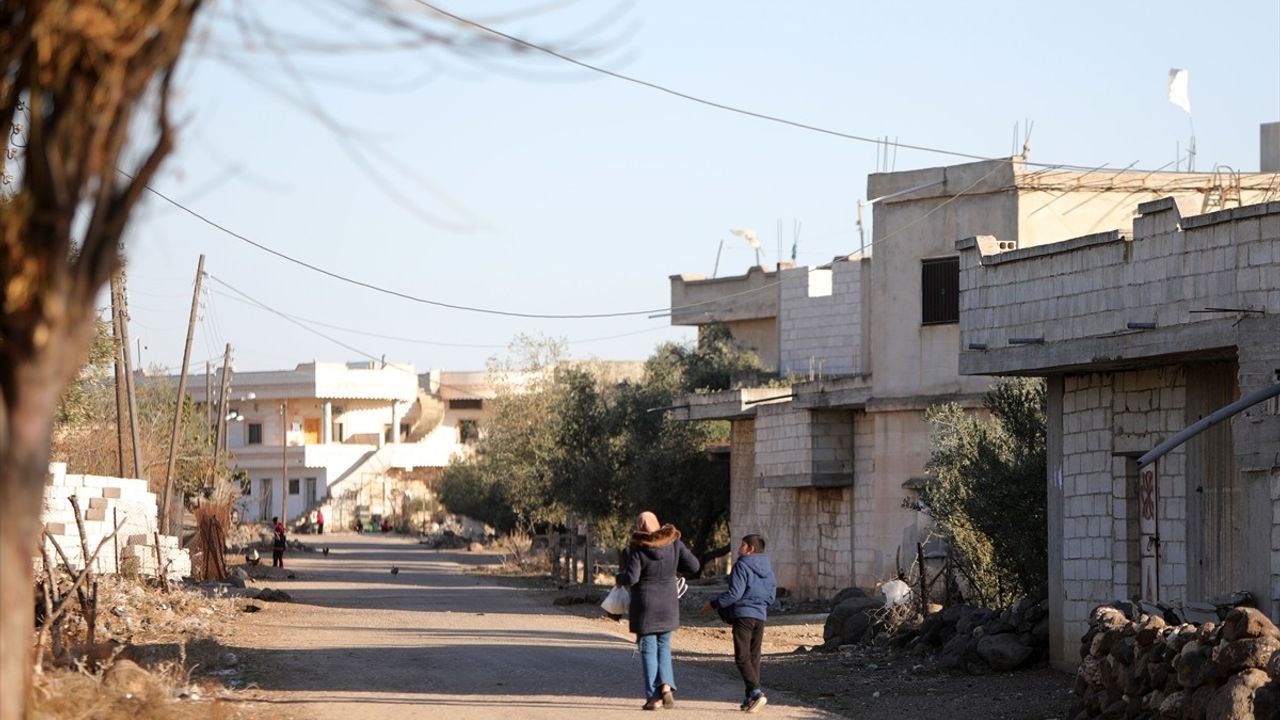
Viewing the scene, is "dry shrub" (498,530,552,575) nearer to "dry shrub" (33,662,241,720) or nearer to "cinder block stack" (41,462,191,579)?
"cinder block stack" (41,462,191,579)

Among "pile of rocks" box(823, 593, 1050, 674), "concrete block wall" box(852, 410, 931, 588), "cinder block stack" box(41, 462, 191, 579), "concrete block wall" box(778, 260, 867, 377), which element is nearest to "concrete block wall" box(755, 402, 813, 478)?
"concrete block wall" box(852, 410, 931, 588)

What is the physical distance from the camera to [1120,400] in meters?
17.0

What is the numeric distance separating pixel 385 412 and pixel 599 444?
64277 mm

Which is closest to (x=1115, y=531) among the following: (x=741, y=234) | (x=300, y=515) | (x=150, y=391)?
(x=741, y=234)

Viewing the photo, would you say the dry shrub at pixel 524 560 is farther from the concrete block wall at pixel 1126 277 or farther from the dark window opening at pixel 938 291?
the concrete block wall at pixel 1126 277

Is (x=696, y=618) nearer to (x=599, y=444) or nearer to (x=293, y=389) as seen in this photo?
(x=599, y=444)

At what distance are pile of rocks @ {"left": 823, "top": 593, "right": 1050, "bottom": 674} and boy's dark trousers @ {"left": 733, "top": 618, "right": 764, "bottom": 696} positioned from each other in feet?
16.0

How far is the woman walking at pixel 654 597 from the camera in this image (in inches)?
542

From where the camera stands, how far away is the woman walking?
13.8m

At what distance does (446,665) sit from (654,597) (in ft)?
13.9

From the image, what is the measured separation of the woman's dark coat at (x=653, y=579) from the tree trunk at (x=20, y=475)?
28.9ft

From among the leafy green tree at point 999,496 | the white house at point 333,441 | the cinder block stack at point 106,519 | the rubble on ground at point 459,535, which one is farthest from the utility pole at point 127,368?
the white house at point 333,441

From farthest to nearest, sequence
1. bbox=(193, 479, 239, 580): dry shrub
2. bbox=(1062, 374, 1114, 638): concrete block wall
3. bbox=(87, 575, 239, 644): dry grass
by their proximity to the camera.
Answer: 1. bbox=(193, 479, 239, 580): dry shrub
2. bbox=(87, 575, 239, 644): dry grass
3. bbox=(1062, 374, 1114, 638): concrete block wall

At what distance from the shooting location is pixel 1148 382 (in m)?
16.6
